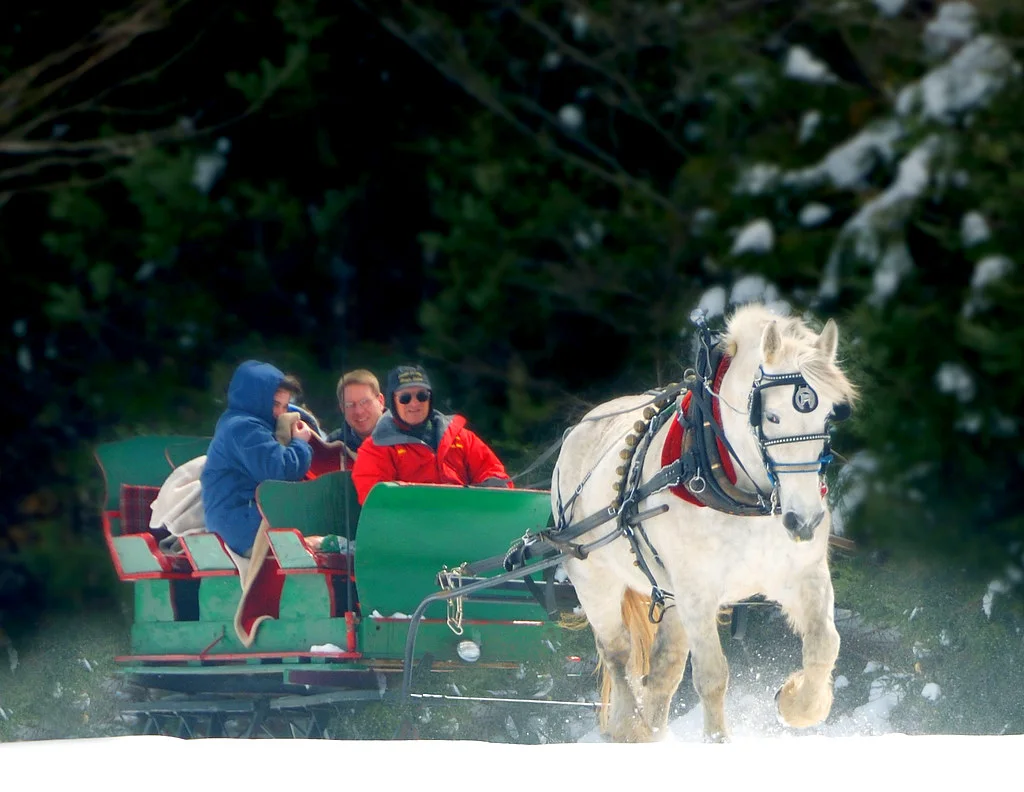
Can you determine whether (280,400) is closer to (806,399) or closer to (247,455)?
(247,455)

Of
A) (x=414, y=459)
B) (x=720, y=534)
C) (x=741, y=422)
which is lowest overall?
(x=720, y=534)

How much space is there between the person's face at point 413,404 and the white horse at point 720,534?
451 millimetres

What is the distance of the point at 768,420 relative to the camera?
3.10m

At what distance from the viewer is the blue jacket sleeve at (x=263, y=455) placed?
4.18 m

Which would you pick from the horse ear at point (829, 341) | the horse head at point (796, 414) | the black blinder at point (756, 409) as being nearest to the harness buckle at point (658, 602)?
the horse head at point (796, 414)

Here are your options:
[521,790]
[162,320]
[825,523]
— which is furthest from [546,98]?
[521,790]

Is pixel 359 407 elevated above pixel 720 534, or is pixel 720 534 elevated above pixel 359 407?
pixel 359 407

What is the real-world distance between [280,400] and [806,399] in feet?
5.48

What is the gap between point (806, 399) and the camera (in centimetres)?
304

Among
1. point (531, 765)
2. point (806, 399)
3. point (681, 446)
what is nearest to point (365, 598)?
point (681, 446)

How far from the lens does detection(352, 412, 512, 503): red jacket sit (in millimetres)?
4129

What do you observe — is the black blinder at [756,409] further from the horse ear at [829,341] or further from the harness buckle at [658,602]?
the harness buckle at [658,602]

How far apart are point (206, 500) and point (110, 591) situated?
8.87 feet

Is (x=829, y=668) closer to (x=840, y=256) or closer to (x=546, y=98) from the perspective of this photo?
(x=840, y=256)
